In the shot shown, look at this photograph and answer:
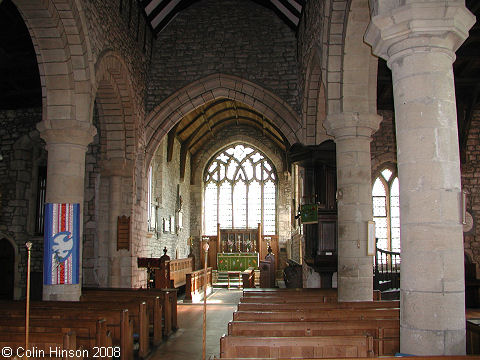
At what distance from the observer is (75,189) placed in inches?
279

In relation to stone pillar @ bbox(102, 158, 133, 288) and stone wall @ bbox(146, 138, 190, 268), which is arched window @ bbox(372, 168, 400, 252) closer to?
stone wall @ bbox(146, 138, 190, 268)

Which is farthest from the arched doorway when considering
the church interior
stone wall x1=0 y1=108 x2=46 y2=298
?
stone wall x1=0 y1=108 x2=46 y2=298

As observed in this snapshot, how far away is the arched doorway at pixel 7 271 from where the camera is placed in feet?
36.0

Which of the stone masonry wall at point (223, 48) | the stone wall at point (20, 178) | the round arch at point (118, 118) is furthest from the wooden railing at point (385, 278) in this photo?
the stone wall at point (20, 178)

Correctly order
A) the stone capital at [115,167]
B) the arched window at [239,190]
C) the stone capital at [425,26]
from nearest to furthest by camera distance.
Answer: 1. the stone capital at [425,26]
2. the stone capital at [115,167]
3. the arched window at [239,190]

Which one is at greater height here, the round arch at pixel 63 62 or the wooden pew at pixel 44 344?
the round arch at pixel 63 62

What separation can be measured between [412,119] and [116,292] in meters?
5.42

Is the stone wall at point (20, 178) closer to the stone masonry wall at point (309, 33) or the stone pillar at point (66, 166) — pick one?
the stone pillar at point (66, 166)

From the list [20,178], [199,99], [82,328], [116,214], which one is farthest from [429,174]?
[20,178]

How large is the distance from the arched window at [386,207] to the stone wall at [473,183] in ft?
5.58

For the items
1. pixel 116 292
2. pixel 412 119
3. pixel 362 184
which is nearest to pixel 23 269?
pixel 116 292

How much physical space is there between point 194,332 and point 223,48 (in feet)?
22.2

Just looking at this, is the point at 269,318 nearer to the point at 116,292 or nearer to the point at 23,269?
the point at 116,292

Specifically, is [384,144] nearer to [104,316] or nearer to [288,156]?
[288,156]
